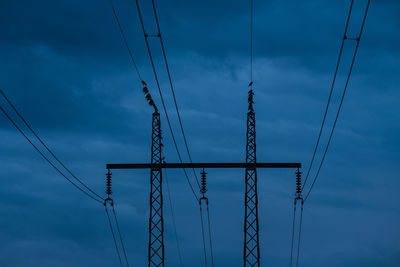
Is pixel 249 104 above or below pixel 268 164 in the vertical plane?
above

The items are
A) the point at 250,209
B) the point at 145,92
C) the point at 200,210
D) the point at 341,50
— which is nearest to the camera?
the point at 341,50

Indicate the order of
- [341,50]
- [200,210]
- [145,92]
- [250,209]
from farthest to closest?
1. [200,210]
2. [250,209]
3. [145,92]
4. [341,50]

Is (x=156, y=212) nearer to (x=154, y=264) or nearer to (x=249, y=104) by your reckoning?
(x=154, y=264)

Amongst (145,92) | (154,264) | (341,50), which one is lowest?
(154,264)

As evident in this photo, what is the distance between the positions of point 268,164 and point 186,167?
441 centimetres

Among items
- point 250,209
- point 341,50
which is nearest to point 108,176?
point 250,209

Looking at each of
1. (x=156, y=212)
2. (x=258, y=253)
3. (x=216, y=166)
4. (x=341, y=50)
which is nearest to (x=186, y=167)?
(x=216, y=166)

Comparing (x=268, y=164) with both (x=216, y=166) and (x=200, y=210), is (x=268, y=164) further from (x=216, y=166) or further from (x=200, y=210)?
(x=200, y=210)

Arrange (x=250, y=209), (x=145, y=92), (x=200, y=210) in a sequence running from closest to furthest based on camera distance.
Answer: (x=145, y=92) → (x=250, y=209) → (x=200, y=210)

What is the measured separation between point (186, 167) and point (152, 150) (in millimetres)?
2565

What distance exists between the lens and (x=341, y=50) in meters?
19.7

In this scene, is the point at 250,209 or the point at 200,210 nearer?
the point at 250,209

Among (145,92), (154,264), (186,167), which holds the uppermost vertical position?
(145,92)

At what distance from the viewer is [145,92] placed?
31.8 m
